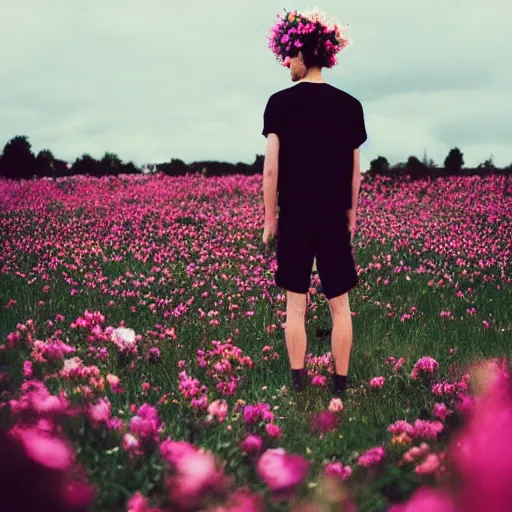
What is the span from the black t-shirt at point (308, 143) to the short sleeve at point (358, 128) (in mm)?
114

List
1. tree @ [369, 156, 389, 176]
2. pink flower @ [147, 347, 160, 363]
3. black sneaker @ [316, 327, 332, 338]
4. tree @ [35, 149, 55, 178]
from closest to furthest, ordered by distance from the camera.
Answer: pink flower @ [147, 347, 160, 363] → black sneaker @ [316, 327, 332, 338] → tree @ [369, 156, 389, 176] → tree @ [35, 149, 55, 178]

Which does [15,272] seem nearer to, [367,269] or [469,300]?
[367,269]

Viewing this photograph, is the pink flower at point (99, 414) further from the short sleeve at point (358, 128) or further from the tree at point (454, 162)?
the tree at point (454, 162)

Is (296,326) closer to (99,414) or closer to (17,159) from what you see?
(99,414)

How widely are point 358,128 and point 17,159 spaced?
2175 cm

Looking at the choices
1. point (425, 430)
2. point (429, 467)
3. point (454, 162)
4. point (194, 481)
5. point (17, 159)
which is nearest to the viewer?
point (194, 481)

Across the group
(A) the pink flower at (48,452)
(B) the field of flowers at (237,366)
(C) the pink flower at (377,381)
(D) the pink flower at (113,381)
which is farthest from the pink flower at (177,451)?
(C) the pink flower at (377,381)

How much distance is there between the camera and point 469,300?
770 centimetres

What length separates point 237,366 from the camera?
16.6 feet

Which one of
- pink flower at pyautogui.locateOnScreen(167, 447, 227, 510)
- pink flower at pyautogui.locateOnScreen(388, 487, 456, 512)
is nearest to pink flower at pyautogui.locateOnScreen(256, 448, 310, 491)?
pink flower at pyautogui.locateOnScreen(167, 447, 227, 510)

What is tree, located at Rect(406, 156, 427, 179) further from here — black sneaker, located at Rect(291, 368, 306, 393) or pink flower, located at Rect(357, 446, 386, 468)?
pink flower, located at Rect(357, 446, 386, 468)

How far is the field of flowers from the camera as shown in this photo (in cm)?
187

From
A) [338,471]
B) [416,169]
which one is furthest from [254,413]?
[416,169]

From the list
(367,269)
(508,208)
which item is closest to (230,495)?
(367,269)
